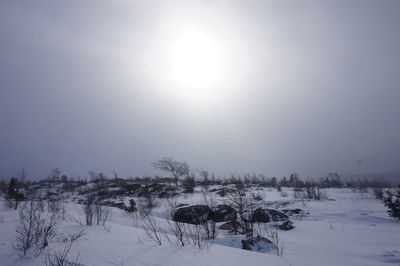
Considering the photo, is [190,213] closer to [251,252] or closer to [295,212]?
[295,212]

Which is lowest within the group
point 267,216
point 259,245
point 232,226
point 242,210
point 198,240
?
point 232,226

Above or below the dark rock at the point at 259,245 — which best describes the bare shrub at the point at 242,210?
above

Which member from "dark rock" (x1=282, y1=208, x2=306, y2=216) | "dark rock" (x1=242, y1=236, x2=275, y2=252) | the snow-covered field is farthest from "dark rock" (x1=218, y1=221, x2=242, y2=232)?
"dark rock" (x1=282, y1=208, x2=306, y2=216)

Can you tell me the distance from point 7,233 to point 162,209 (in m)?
12.8

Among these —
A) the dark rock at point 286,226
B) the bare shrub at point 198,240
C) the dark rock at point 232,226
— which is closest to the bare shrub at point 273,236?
the dark rock at point 286,226

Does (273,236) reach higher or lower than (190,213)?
higher

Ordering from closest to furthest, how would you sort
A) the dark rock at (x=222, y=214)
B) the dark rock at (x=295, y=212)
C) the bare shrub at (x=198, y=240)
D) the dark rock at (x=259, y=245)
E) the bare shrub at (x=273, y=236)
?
the bare shrub at (x=198, y=240)
the bare shrub at (x=273, y=236)
the dark rock at (x=259, y=245)
the dark rock at (x=222, y=214)
the dark rock at (x=295, y=212)

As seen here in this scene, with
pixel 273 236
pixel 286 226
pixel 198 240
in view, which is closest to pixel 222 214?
pixel 286 226

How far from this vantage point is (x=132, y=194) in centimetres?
2931

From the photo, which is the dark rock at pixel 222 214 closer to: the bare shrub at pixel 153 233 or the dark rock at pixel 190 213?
the dark rock at pixel 190 213

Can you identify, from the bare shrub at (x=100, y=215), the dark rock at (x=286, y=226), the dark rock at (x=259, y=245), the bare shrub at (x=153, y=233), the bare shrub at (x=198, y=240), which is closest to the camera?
the bare shrub at (x=198, y=240)

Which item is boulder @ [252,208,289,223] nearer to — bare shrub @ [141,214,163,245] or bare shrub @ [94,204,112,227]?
bare shrub @ [141,214,163,245]

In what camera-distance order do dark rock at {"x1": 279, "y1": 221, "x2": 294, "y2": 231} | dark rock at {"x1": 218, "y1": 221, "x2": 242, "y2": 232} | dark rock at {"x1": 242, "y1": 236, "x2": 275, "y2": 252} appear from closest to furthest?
dark rock at {"x1": 242, "y1": 236, "x2": 275, "y2": 252}, dark rock at {"x1": 218, "y1": 221, "x2": 242, "y2": 232}, dark rock at {"x1": 279, "y1": 221, "x2": 294, "y2": 231}

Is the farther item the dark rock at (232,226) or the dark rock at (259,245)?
the dark rock at (232,226)
